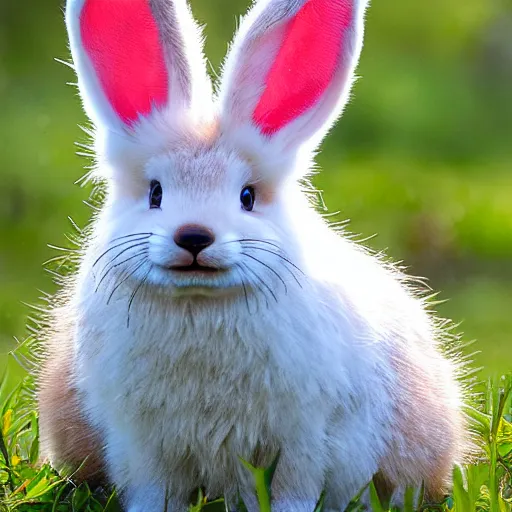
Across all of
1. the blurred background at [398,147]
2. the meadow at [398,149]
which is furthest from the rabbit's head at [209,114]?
the blurred background at [398,147]

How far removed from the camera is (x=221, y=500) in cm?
392

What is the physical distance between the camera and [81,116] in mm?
11586

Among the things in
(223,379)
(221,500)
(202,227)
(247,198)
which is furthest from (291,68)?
(221,500)

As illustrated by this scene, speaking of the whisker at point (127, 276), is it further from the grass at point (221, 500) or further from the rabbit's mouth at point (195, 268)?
the grass at point (221, 500)

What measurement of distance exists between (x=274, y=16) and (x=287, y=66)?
172mm

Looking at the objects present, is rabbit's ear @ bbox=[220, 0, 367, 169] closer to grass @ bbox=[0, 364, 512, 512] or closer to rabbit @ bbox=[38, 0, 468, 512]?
rabbit @ bbox=[38, 0, 468, 512]

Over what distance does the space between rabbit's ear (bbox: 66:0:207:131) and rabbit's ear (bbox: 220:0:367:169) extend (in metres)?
0.16

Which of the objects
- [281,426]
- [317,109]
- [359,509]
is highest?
[317,109]

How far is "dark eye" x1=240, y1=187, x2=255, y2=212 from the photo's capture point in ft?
12.8

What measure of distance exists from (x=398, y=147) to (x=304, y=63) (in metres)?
7.58

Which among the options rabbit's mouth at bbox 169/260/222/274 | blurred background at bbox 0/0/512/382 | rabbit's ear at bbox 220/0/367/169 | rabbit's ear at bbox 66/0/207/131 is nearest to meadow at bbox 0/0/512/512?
blurred background at bbox 0/0/512/382

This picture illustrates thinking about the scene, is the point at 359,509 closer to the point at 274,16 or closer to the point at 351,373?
the point at 351,373

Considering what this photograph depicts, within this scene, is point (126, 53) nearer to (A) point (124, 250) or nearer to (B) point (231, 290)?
(A) point (124, 250)

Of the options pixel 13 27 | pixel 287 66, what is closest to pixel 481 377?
pixel 287 66
